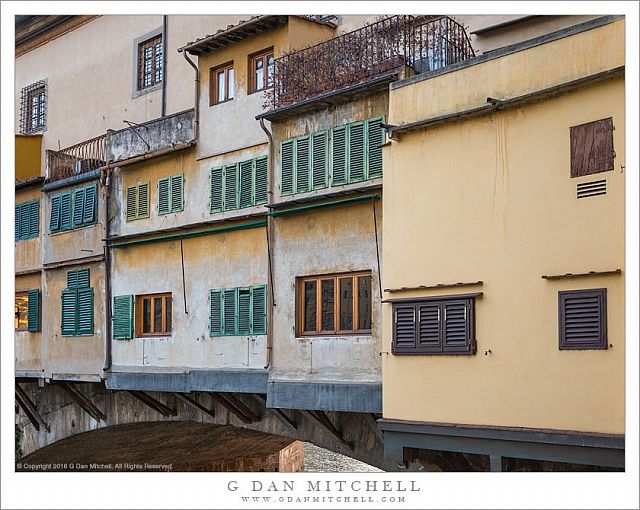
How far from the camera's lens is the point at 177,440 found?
2039 centimetres

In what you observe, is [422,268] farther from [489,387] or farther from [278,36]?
[278,36]

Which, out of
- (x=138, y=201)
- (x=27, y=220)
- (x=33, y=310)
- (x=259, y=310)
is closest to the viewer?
(x=259, y=310)

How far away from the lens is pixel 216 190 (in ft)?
51.4

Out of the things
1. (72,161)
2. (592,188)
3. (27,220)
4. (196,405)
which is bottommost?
(196,405)

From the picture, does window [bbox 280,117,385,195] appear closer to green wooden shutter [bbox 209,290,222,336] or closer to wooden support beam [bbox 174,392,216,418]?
green wooden shutter [bbox 209,290,222,336]

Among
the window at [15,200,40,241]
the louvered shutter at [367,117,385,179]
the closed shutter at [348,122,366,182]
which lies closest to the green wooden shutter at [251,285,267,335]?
the closed shutter at [348,122,366,182]

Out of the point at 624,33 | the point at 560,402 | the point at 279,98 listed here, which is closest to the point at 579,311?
the point at 560,402

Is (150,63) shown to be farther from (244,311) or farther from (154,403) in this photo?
(244,311)

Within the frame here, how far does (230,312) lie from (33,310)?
221 inches

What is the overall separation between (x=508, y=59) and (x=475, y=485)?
4205mm

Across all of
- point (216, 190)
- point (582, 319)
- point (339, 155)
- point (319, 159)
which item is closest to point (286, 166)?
point (319, 159)

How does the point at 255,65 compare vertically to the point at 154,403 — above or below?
above

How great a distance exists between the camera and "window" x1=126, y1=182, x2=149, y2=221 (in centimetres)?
1702

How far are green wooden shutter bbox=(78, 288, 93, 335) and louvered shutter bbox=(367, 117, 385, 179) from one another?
6.66 m
